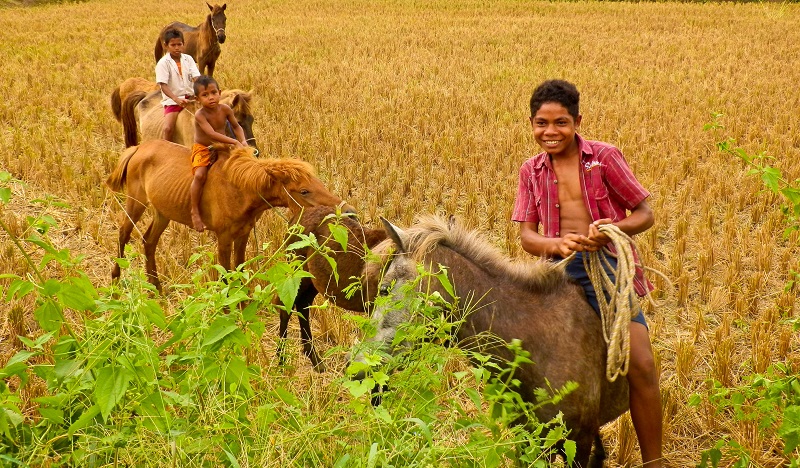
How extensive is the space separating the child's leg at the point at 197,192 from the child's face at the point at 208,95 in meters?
0.69

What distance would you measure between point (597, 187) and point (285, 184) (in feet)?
8.65

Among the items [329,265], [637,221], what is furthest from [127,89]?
[637,221]

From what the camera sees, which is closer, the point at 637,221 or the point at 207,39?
the point at 637,221

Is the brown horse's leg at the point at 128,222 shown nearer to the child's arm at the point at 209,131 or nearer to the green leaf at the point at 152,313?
the child's arm at the point at 209,131

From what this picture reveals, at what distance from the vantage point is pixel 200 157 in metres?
5.61

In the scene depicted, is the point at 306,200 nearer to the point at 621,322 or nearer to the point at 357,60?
the point at 621,322

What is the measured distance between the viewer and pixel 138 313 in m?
2.40

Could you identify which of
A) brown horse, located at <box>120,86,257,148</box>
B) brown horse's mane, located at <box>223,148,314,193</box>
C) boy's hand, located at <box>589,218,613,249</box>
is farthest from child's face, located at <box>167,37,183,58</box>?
boy's hand, located at <box>589,218,613,249</box>

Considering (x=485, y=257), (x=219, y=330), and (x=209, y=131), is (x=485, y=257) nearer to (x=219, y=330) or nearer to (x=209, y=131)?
(x=219, y=330)

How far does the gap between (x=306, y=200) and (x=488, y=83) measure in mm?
8759

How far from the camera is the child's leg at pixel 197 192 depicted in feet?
18.0

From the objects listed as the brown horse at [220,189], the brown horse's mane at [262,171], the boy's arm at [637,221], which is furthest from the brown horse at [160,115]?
the boy's arm at [637,221]

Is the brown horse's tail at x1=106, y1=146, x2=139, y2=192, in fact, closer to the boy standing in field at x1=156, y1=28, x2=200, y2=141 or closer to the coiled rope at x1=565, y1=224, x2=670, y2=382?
the boy standing in field at x1=156, y1=28, x2=200, y2=141

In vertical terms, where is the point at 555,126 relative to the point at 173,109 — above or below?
above
